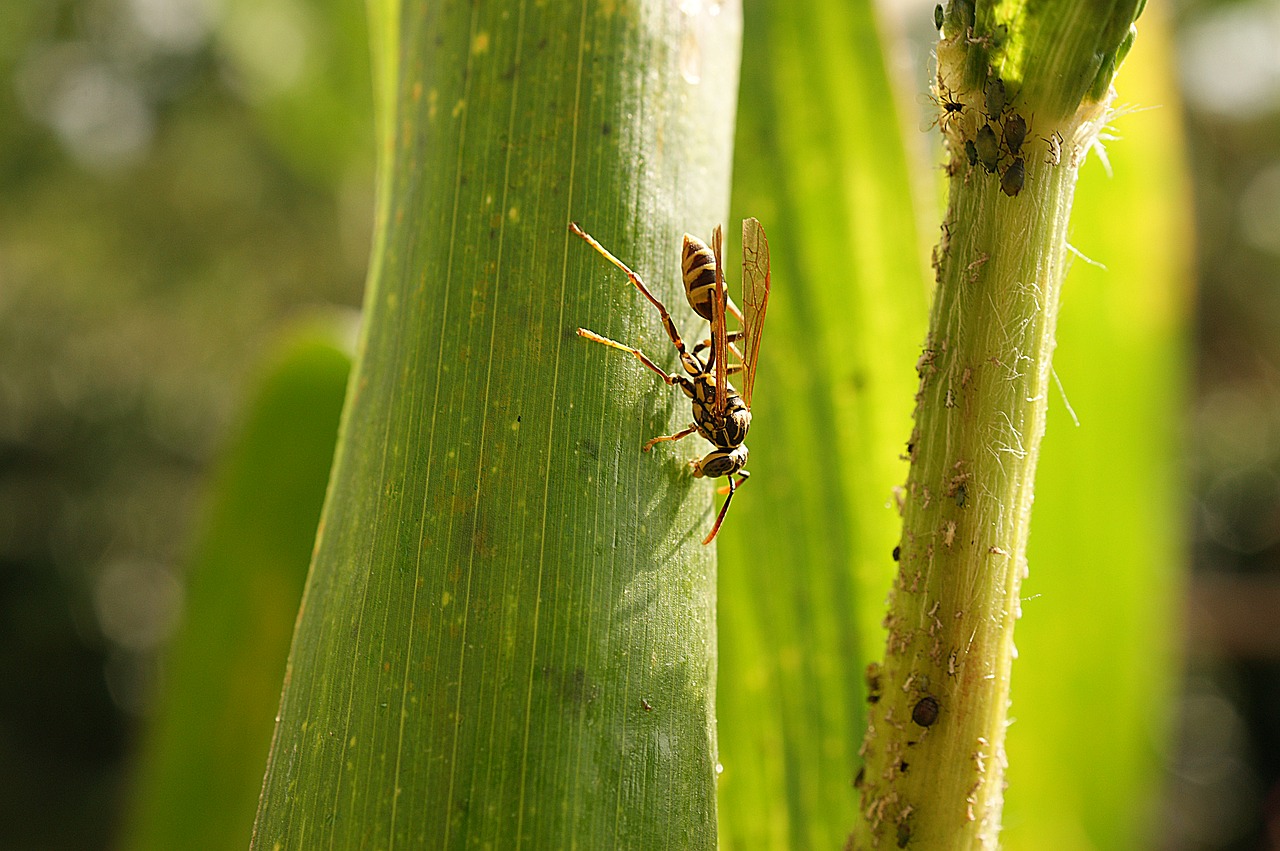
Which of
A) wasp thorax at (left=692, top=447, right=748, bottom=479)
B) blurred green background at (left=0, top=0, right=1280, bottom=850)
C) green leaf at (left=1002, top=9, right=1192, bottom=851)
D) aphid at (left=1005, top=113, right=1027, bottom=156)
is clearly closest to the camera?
aphid at (left=1005, top=113, right=1027, bottom=156)

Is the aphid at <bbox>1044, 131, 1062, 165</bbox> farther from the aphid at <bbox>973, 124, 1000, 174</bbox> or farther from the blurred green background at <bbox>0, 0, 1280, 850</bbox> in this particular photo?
the blurred green background at <bbox>0, 0, 1280, 850</bbox>

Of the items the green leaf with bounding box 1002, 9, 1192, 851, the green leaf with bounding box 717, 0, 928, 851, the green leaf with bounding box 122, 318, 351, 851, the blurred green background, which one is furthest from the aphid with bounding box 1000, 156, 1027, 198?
the blurred green background

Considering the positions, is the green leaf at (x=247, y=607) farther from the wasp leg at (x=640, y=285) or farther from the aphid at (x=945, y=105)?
the aphid at (x=945, y=105)

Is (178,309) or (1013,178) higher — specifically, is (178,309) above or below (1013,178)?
above

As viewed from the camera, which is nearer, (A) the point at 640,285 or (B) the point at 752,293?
(A) the point at 640,285

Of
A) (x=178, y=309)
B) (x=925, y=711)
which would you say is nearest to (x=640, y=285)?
(x=925, y=711)

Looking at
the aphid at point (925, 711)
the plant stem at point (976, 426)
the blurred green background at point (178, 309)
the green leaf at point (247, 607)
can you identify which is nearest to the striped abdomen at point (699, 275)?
the plant stem at point (976, 426)

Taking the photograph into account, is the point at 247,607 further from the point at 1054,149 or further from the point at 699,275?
the point at 1054,149
